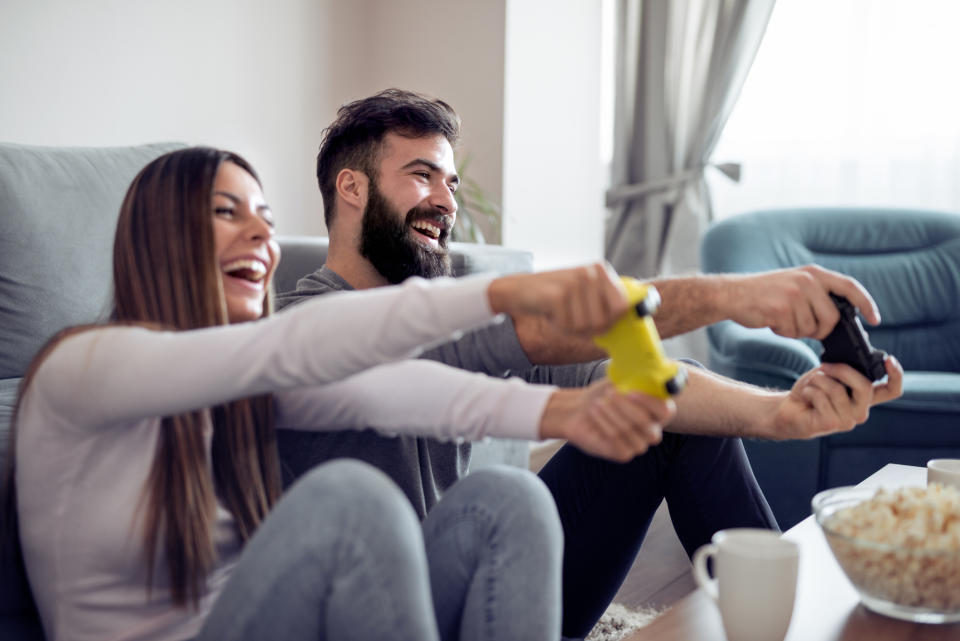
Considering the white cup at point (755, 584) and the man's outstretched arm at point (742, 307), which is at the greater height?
the man's outstretched arm at point (742, 307)

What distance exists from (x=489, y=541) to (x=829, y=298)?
1.77ft

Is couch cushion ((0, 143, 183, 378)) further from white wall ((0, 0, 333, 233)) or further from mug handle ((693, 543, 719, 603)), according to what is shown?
mug handle ((693, 543, 719, 603))

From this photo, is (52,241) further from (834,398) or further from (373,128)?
(834,398)

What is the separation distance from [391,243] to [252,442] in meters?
0.65

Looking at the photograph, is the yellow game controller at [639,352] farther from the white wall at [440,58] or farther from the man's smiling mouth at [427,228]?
the white wall at [440,58]

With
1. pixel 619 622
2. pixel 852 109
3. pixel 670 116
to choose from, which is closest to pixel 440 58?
pixel 670 116

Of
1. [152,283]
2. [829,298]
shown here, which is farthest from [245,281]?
[829,298]

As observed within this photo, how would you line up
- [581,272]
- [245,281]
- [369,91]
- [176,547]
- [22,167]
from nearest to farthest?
[581,272]
[176,547]
[245,281]
[22,167]
[369,91]

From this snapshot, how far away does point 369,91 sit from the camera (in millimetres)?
3363

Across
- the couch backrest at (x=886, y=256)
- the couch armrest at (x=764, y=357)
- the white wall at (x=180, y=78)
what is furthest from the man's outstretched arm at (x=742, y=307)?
the white wall at (x=180, y=78)

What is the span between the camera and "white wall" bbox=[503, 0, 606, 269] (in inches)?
122

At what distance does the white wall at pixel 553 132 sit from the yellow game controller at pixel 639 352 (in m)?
2.33

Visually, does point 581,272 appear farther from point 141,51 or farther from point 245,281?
point 141,51

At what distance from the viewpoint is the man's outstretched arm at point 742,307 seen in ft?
3.68
